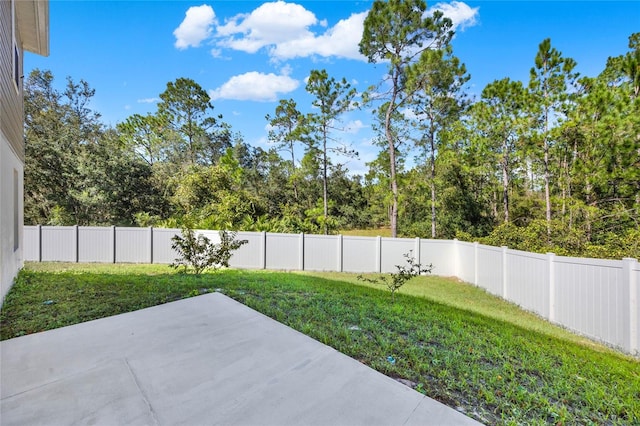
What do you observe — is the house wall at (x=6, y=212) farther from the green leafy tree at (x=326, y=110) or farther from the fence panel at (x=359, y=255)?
the green leafy tree at (x=326, y=110)

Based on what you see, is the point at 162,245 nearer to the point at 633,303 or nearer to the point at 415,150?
the point at 633,303

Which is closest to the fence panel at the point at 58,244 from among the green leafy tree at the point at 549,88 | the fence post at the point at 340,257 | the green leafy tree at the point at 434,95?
the fence post at the point at 340,257

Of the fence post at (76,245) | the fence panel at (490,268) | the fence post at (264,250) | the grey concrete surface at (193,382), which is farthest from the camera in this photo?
the fence post at (264,250)

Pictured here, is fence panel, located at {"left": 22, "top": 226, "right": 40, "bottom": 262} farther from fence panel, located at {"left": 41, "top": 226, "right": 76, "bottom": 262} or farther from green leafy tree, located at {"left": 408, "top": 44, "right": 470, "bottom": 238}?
green leafy tree, located at {"left": 408, "top": 44, "right": 470, "bottom": 238}

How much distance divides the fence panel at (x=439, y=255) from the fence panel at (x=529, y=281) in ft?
9.96

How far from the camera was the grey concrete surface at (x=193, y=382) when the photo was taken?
1.76m

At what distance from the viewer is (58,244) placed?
9.18 meters

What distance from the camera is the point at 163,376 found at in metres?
2.17

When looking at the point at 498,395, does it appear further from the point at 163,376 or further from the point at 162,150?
the point at 162,150

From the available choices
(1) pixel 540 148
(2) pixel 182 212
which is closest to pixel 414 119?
(1) pixel 540 148

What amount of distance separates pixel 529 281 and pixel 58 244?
13.0 m

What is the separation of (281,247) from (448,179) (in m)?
10.8

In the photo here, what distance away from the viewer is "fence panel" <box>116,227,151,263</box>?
9.41m

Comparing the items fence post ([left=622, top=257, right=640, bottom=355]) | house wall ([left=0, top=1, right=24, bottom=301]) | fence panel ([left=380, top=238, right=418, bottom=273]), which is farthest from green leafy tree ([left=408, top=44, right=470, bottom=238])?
house wall ([left=0, top=1, right=24, bottom=301])
